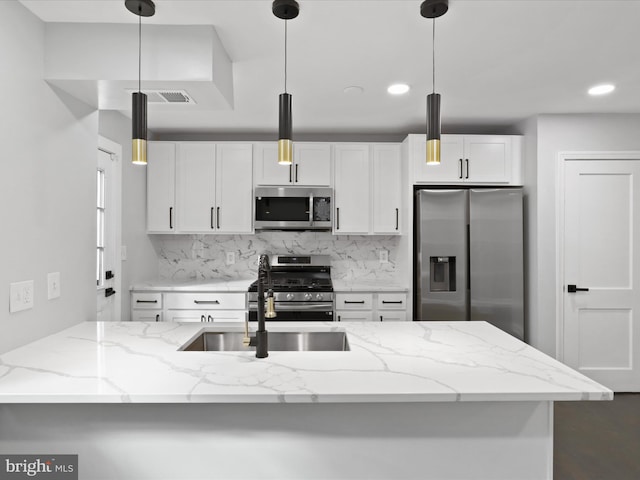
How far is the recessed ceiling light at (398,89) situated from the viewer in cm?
284

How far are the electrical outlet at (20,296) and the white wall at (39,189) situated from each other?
0.03m

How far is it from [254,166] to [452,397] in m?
3.13

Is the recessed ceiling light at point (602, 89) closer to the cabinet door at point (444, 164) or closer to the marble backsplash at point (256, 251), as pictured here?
the cabinet door at point (444, 164)

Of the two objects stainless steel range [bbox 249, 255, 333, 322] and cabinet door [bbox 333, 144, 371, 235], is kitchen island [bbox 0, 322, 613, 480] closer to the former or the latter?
stainless steel range [bbox 249, 255, 333, 322]

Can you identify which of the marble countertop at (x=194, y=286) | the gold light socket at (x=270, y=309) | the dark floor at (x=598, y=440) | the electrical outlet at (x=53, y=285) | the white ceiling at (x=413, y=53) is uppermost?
the white ceiling at (x=413, y=53)

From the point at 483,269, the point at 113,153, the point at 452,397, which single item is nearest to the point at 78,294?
the point at 113,153

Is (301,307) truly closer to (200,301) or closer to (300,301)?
(300,301)

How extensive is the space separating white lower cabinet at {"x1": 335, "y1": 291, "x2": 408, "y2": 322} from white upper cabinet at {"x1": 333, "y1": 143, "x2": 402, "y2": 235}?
631 millimetres

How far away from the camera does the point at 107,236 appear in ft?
10.8

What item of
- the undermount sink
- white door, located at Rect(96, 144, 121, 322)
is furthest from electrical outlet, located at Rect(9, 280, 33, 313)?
white door, located at Rect(96, 144, 121, 322)

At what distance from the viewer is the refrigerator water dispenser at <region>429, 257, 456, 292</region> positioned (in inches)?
138

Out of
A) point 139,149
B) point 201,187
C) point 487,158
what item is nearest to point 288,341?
point 139,149

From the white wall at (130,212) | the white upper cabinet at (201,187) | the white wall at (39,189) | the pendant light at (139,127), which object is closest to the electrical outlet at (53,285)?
the white wall at (39,189)

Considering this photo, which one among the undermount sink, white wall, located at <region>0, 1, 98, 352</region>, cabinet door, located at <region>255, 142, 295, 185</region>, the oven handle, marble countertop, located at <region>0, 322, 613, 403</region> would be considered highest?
cabinet door, located at <region>255, 142, 295, 185</region>
